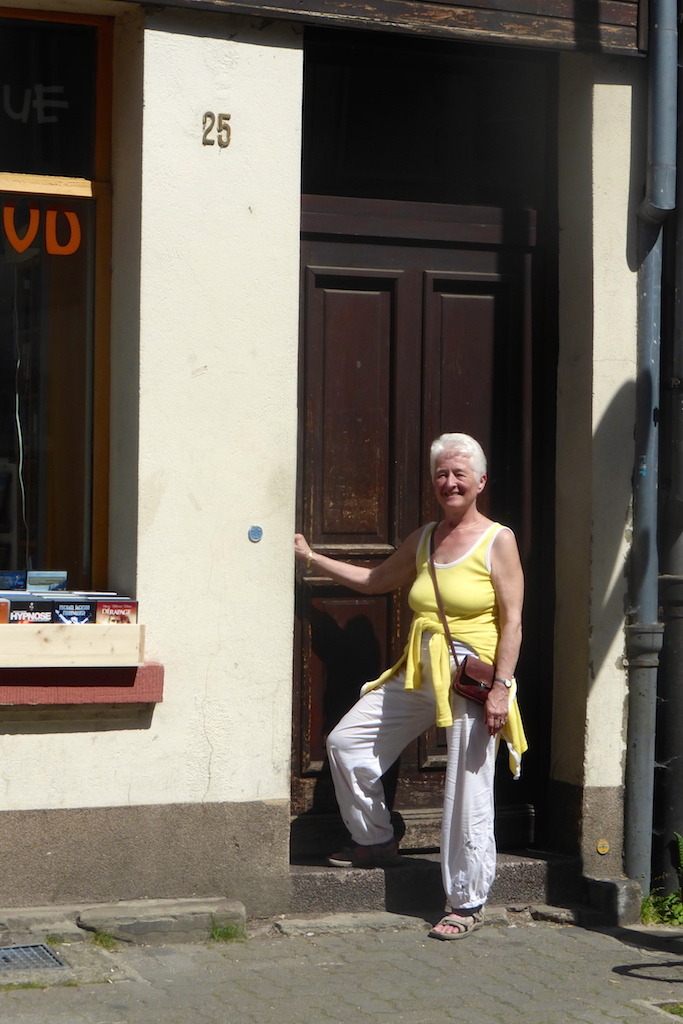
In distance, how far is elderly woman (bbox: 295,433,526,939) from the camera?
19.0ft

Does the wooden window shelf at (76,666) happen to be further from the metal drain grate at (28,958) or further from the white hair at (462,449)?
the white hair at (462,449)

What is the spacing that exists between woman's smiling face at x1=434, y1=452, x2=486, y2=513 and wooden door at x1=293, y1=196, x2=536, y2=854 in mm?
555

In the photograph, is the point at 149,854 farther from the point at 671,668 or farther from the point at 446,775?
the point at 671,668

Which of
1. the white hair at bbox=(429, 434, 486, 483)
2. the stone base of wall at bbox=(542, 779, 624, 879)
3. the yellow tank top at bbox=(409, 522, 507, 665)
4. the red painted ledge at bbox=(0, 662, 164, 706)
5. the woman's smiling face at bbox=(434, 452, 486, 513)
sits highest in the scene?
the white hair at bbox=(429, 434, 486, 483)

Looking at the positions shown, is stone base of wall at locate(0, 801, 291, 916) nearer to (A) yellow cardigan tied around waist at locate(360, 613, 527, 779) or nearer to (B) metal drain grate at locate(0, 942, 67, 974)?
(B) metal drain grate at locate(0, 942, 67, 974)

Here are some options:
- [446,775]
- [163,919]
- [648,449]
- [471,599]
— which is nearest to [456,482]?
[471,599]

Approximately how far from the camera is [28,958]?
5195 mm

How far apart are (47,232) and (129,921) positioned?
2834 millimetres

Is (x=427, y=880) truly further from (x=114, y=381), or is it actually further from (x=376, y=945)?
(x=114, y=381)

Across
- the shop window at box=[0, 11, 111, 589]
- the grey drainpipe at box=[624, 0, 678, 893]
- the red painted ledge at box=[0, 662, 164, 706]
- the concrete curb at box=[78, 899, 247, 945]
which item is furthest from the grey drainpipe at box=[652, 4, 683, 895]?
the shop window at box=[0, 11, 111, 589]

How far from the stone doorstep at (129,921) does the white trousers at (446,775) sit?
706 millimetres

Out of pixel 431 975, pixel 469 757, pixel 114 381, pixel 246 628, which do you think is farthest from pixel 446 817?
pixel 114 381

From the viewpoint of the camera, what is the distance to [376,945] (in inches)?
223

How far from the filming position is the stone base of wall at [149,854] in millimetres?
5492
